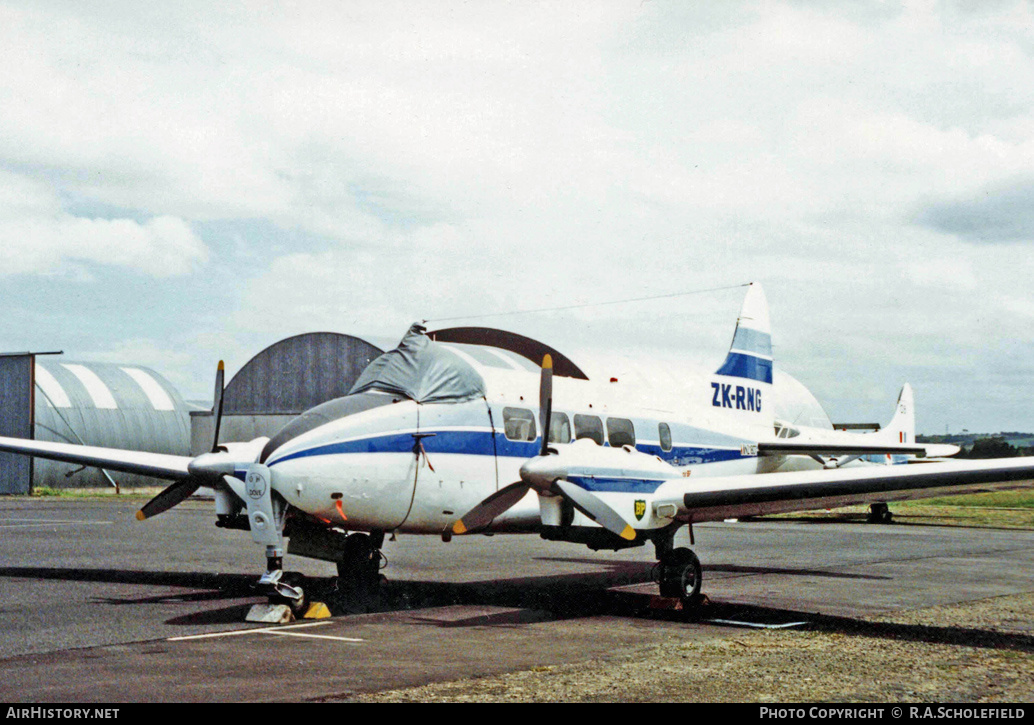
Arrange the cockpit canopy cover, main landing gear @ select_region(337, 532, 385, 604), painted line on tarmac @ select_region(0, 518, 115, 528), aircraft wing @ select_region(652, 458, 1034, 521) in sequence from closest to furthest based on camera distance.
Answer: aircraft wing @ select_region(652, 458, 1034, 521), the cockpit canopy cover, main landing gear @ select_region(337, 532, 385, 604), painted line on tarmac @ select_region(0, 518, 115, 528)

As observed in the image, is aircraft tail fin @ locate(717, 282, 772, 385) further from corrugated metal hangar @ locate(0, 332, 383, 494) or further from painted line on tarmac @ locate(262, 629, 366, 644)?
corrugated metal hangar @ locate(0, 332, 383, 494)

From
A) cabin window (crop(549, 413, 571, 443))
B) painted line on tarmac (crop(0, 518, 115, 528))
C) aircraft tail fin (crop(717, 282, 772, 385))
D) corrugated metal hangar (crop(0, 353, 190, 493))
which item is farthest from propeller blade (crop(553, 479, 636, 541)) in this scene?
corrugated metal hangar (crop(0, 353, 190, 493))

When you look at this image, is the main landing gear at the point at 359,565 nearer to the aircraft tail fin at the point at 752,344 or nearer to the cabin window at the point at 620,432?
the cabin window at the point at 620,432

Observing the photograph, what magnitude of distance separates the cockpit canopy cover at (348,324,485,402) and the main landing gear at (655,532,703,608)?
3435 millimetres

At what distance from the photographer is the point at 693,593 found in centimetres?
1430

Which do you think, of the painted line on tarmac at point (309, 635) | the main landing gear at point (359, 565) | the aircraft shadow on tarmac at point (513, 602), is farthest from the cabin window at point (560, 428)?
the painted line on tarmac at point (309, 635)

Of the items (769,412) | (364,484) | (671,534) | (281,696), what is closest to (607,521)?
(671,534)

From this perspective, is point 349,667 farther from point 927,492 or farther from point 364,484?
point 927,492

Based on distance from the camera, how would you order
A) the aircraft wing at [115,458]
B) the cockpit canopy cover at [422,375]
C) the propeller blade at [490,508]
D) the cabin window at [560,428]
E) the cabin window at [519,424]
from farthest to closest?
the aircraft wing at [115,458], the cabin window at [560,428], the cabin window at [519,424], the cockpit canopy cover at [422,375], the propeller blade at [490,508]

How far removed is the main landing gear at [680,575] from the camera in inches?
555

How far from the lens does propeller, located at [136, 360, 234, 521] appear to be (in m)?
13.3

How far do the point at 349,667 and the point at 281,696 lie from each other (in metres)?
1.37

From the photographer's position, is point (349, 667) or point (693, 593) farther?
point (693, 593)

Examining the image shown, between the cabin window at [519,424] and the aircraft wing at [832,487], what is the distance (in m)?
2.15
